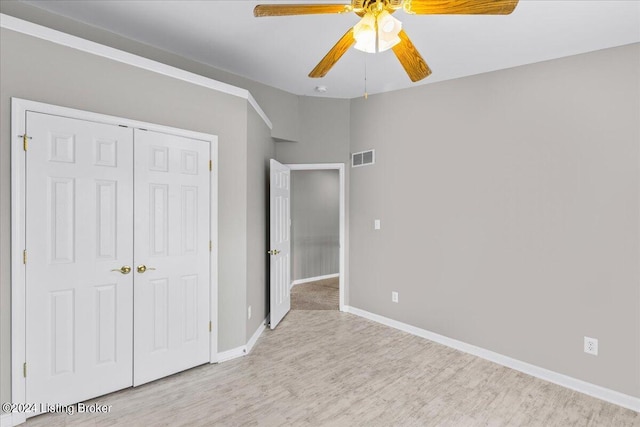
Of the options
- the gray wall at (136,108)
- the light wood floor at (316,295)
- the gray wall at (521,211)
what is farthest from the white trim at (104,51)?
the light wood floor at (316,295)

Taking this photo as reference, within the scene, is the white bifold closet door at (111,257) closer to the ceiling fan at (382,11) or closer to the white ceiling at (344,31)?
the white ceiling at (344,31)

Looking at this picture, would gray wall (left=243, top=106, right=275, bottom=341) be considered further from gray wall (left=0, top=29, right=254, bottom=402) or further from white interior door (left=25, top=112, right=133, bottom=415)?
white interior door (left=25, top=112, right=133, bottom=415)

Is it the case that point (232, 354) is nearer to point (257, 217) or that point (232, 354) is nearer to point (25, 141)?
point (257, 217)

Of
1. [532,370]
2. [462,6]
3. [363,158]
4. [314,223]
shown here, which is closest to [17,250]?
[462,6]

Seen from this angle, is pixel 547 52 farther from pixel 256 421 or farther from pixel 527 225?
pixel 256 421

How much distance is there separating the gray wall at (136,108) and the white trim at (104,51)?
1.4 inches

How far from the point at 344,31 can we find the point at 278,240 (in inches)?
93.3

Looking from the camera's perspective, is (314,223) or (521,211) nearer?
(521,211)

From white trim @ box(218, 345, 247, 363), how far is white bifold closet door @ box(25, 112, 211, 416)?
142 mm

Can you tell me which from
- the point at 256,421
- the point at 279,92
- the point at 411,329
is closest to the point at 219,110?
the point at 279,92

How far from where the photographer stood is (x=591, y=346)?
8.67 feet

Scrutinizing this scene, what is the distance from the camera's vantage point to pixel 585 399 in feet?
8.33

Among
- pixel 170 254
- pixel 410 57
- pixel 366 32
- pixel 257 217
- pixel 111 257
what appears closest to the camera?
pixel 366 32

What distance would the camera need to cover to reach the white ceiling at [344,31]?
90.0 inches
